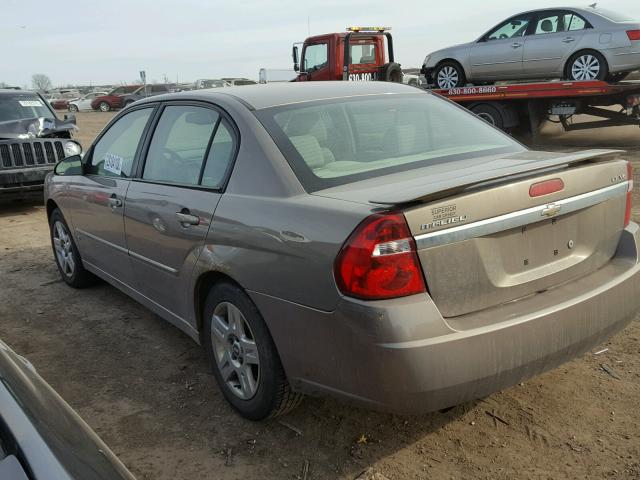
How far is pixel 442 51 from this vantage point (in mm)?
13727

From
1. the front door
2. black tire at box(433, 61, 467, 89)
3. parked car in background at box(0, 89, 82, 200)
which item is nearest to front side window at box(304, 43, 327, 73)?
black tire at box(433, 61, 467, 89)

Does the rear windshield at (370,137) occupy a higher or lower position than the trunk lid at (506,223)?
higher

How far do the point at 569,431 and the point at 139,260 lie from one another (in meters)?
2.61

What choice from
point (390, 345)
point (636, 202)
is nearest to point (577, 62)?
point (636, 202)

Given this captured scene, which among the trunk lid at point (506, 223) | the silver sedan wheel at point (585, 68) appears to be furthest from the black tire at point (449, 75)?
the trunk lid at point (506, 223)

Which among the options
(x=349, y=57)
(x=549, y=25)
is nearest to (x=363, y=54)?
(x=349, y=57)

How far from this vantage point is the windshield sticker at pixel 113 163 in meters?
4.33

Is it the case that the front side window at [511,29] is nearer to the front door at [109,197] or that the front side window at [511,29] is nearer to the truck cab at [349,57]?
the truck cab at [349,57]

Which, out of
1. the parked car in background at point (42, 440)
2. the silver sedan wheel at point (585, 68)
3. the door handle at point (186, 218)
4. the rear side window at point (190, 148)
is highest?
the silver sedan wheel at point (585, 68)

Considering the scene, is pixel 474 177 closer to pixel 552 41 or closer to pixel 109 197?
pixel 109 197

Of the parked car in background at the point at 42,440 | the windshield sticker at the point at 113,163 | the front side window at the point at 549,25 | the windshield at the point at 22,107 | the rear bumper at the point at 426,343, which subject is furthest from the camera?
the front side window at the point at 549,25

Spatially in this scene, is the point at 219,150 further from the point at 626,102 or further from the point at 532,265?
the point at 626,102

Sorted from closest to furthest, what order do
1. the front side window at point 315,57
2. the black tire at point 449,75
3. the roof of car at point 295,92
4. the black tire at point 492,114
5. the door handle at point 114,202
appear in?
the roof of car at point 295,92 → the door handle at point 114,202 → the black tire at point 492,114 → the black tire at point 449,75 → the front side window at point 315,57

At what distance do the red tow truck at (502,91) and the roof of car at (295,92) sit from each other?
879 cm
